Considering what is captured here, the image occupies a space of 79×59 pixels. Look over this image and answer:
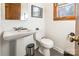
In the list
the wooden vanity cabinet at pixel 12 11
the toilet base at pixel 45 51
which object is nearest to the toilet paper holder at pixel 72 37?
the toilet base at pixel 45 51

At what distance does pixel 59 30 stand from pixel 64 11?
0.28m

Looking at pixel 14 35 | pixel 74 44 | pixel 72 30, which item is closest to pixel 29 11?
pixel 14 35

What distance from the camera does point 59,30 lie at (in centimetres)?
158

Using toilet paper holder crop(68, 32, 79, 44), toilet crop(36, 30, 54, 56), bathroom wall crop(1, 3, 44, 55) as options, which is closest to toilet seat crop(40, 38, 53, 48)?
toilet crop(36, 30, 54, 56)

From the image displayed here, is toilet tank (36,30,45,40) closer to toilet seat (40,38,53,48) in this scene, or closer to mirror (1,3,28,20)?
toilet seat (40,38,53,48)

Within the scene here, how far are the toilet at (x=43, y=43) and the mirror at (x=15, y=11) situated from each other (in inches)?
12.7

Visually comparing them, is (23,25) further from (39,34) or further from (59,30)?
(59,30)

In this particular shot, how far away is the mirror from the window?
0.43m

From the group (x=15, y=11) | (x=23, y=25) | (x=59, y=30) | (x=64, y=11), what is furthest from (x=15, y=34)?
(x=64, y=11)

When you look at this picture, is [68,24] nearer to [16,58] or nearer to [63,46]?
[63,46]

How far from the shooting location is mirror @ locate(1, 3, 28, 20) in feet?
5.02

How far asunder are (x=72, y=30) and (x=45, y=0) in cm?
54

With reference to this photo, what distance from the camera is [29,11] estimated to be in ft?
5.12

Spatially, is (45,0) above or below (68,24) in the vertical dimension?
above
